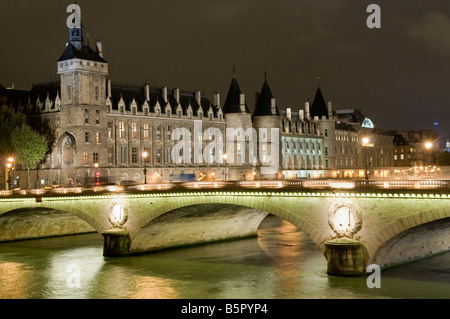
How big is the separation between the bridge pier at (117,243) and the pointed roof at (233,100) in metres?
73.9

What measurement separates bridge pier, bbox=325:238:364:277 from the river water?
0.58 m

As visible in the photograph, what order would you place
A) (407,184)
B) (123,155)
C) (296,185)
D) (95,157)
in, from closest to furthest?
(407,184), (296,185), (95,157), (123,155)

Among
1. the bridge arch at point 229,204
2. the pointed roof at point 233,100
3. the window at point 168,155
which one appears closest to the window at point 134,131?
the window at point 168,155

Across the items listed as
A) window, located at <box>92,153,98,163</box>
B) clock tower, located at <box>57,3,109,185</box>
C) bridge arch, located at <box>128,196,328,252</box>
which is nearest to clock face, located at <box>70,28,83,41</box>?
clock tower, located at <box>57,3,109,185</box>

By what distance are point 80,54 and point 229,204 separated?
52.6 m

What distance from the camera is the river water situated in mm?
40688

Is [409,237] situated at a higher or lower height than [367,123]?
lower

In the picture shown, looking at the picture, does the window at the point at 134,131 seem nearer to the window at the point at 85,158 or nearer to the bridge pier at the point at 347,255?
the window at the point at 85,158

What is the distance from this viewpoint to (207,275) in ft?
157

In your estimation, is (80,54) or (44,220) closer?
(44,220)

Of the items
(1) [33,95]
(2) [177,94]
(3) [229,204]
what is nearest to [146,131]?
(2) [177,94]

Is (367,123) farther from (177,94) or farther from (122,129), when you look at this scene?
(122,129)
